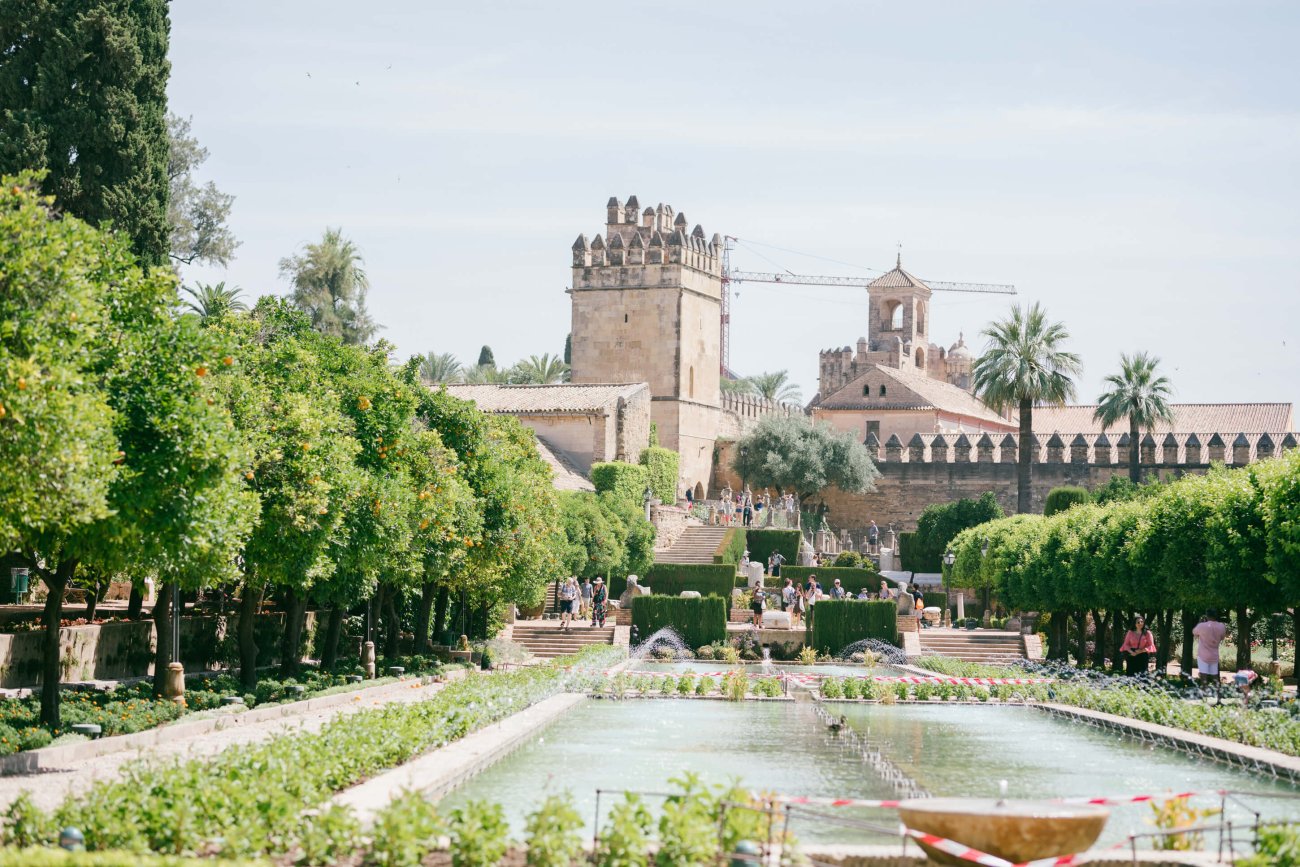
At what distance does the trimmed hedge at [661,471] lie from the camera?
59.3 metres

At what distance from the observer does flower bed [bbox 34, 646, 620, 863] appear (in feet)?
32.0

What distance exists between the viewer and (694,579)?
4747cm

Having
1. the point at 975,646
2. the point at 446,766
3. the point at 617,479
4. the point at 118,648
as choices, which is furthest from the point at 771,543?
the point at 446,766

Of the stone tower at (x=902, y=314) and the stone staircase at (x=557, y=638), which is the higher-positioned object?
the stone tower at (x=902, y=314)

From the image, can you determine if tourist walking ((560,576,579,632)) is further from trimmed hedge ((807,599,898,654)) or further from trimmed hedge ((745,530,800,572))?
trimmed hedge ((745,530,800,572))

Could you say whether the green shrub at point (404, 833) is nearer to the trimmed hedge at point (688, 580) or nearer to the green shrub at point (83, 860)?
the green shrub at point (83, 860)

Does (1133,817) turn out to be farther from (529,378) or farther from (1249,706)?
(529,378)

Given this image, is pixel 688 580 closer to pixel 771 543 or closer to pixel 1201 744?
pixel 771 543

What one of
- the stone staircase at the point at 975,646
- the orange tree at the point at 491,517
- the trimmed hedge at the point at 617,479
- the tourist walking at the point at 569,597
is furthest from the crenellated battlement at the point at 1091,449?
the orange tree at the point at 491,517

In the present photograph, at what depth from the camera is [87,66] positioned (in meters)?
29.4

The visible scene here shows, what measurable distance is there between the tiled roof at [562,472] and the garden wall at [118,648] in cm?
2267

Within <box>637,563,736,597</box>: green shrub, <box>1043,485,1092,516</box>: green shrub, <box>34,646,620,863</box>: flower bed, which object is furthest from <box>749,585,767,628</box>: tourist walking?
<box>34,646,620,863</box>: flower bed

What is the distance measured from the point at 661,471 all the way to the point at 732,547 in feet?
21.5

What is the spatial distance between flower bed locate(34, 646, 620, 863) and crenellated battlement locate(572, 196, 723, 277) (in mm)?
49396
